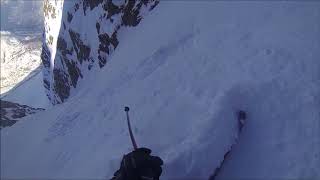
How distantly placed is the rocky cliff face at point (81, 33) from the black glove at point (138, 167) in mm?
13848

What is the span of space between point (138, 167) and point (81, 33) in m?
25.0

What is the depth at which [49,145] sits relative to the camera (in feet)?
60.2

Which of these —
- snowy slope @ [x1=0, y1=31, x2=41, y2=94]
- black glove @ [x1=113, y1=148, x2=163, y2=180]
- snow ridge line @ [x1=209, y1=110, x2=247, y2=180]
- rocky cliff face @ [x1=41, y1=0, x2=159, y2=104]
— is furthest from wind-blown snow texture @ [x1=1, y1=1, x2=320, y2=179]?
snowy slope @ [x1=0, y1=31, x2=41, y2=94]

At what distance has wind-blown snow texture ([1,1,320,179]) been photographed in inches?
446

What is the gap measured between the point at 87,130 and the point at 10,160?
13.4 ft

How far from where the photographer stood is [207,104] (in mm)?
12438

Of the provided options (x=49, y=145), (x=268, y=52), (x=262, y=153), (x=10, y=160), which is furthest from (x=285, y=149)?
(x=10, y=160)

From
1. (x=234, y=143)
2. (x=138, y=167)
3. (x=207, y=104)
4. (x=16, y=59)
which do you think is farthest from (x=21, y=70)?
(x=138, y=167)

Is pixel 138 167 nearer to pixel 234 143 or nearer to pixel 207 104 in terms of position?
pixel 234 143

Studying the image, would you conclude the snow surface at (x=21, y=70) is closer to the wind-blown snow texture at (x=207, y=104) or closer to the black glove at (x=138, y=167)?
the wind-blown snow texture at (x=207, y=104)

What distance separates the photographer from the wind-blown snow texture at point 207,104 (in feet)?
37.2

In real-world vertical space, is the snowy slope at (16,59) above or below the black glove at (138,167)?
above

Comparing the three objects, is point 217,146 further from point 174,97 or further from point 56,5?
point 56,5

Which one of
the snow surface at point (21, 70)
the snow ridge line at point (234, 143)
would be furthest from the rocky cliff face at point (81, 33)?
the snow surface at point (21, 70)
